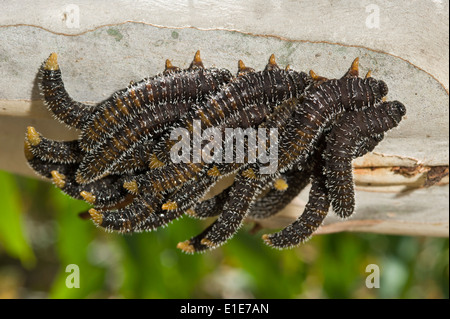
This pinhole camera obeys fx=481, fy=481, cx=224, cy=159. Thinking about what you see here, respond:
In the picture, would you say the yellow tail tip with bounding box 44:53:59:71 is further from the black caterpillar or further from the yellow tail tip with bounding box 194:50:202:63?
the yellow tail tip with bounding box 194:50:202:63

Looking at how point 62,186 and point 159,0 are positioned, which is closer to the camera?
point 159,0

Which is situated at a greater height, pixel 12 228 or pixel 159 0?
pixel 159 0

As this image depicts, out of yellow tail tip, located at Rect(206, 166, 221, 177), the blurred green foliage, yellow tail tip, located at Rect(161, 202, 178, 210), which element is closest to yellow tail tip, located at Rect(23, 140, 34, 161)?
yellow tail tip, located at Rect(161, 202, 178, 210)

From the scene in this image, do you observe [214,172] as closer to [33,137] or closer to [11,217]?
[33,137]

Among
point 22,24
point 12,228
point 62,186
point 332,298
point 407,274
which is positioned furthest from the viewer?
point 407,274

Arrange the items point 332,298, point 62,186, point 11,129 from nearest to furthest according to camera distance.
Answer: point 62,186 → point 11,129 → point 332,298

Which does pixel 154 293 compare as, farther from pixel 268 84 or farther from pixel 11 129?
pixel 268 84

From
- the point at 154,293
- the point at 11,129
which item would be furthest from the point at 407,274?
the point at 11,129
